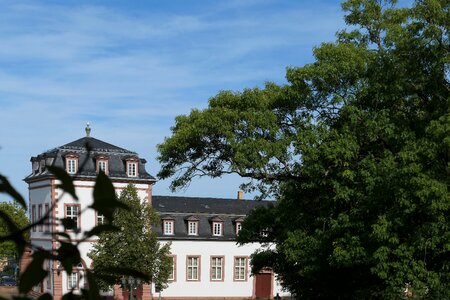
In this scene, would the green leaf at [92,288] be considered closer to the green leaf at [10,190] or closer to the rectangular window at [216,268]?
the green leaf at [10,190]

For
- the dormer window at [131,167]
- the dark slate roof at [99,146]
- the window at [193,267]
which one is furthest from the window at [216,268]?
the dark slate roof at [99,146]

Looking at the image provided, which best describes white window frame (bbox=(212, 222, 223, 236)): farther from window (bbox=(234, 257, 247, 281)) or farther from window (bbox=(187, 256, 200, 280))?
window (bbox=(187, 256, 200, 280))

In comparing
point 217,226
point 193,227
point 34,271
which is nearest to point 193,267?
point 193,227

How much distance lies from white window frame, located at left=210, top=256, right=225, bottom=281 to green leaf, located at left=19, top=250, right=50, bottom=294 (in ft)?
177

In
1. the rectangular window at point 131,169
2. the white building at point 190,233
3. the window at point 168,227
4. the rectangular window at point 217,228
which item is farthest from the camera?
the rectangular window at point 217,228

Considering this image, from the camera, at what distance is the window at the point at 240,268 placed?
55.5m

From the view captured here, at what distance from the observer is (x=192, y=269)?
53.9 metres

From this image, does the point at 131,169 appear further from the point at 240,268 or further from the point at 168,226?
the point at 240,268

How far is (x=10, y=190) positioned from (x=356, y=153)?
22.4 meters

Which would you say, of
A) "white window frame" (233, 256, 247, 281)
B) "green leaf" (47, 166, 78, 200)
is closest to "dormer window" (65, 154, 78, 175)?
"white window frame" (233, 256, 247, 281)

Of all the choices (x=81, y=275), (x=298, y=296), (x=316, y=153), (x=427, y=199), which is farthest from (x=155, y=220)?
(x=81, y=275)

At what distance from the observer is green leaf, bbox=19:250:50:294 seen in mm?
1187

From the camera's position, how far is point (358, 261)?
70.6 feet

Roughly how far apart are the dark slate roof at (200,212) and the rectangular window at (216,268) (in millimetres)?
1584
